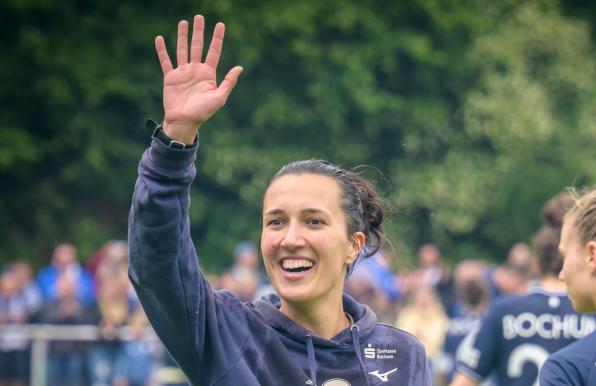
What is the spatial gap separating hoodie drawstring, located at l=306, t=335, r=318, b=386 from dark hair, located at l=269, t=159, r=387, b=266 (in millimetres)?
496

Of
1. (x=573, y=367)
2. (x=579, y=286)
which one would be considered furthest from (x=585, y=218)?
(x=573, y=367)

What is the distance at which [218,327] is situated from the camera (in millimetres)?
4457

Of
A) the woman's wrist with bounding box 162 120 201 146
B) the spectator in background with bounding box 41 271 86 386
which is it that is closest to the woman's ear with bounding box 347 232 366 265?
the woman's wrist with bounding box 162 120 201 146

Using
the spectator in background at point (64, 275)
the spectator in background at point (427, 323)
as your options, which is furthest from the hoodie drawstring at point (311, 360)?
the spectator in background at point (64, 275)

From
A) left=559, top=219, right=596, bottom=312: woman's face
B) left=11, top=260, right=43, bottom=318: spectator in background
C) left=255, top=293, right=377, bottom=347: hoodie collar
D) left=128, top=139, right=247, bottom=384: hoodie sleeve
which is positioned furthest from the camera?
left=11, top=260, right=43, bottom=318: spectator in background

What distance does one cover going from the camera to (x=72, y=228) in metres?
25.3

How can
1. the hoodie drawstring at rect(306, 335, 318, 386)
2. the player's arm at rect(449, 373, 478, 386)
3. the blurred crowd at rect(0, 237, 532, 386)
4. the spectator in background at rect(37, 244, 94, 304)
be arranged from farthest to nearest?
the spectator in background at rect(37, 244, 94, 304), the blurred crowd at rect(0, 237, 532, 386), the player's arm at rect(449, 373, 478, 386), the hoodie drawstring at rect(306, 335, 318, 386)

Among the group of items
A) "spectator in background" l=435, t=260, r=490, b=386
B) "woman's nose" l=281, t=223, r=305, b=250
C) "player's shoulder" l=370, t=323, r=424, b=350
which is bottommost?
"player's shoulder" l=370, t=323, r=424, b=350

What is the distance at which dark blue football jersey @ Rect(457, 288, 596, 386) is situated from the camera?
737cm

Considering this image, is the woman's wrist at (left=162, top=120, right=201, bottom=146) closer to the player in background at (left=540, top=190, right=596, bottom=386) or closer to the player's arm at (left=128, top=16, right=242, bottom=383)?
the player's arm at (left=128, top=16, right=242, bottom=383)

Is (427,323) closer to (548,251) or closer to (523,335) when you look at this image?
(523,335)

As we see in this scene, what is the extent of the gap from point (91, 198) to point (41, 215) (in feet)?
3.53

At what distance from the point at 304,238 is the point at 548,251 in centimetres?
309

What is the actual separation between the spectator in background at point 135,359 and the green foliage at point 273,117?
960cm
